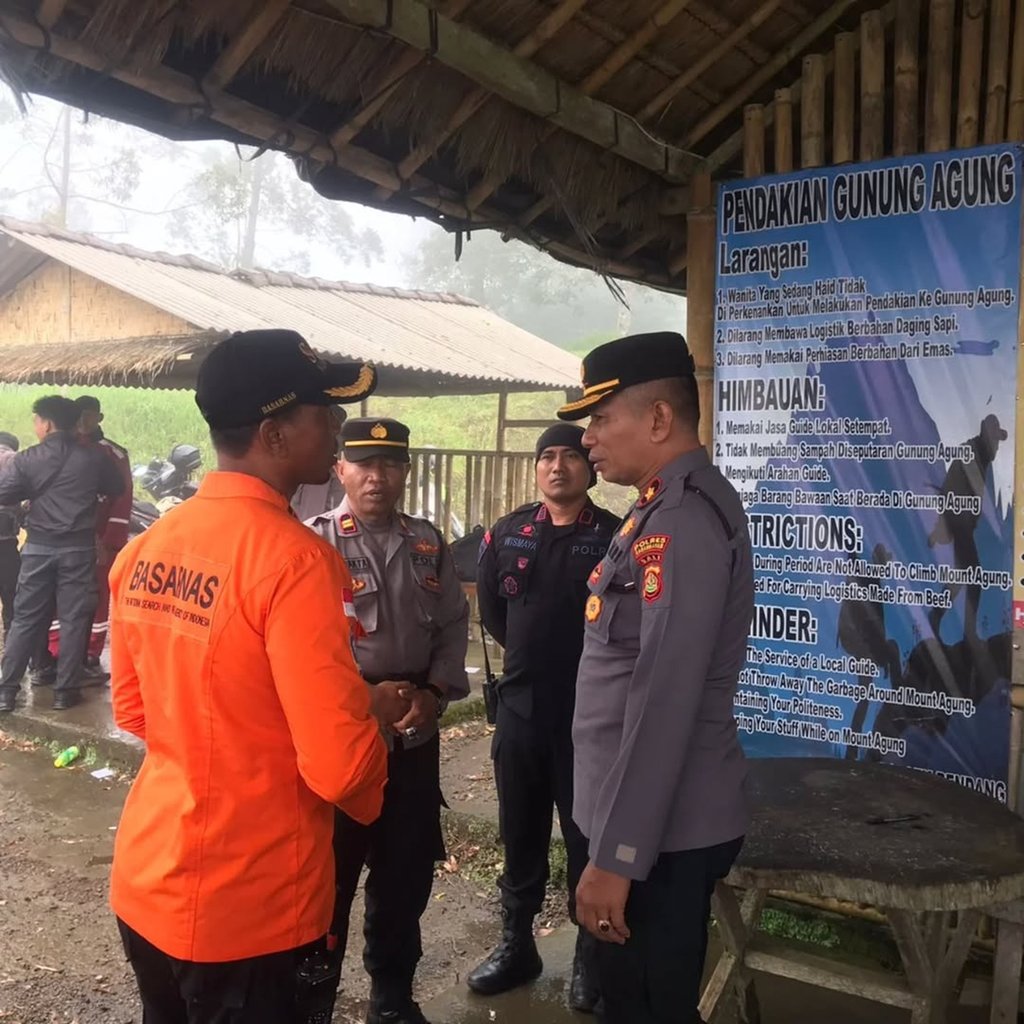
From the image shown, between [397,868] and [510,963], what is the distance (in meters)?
0.73

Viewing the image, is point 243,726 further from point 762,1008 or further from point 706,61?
point 706,61

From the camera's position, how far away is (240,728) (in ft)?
5.78

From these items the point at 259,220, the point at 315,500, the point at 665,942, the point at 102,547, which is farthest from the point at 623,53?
the point at 259,220

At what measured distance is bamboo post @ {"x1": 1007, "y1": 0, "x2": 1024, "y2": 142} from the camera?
334cm

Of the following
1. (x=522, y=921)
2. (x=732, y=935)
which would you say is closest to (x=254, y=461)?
(x=732, y=935)

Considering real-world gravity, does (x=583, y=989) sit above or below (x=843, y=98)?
below

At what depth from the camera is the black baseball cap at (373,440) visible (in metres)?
3.07

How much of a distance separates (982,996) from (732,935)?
0.90m

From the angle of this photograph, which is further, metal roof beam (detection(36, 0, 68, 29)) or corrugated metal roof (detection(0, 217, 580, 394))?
corrugated metal roof (detection(0, 217, 580, 394))

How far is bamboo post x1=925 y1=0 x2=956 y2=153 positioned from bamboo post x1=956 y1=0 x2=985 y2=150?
0.05 meters

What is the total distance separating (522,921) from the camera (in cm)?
347

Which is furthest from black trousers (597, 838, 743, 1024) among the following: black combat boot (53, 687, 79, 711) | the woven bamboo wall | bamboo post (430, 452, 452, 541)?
bamboo post (430, 452, 452, 541)

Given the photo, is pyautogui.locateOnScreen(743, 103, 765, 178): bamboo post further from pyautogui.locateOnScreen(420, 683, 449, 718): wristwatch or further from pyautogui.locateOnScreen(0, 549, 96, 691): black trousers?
pyautogui.locateOnScreen(0, 549, 96, 691): black trousers

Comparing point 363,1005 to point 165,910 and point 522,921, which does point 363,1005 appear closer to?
point 522,921
